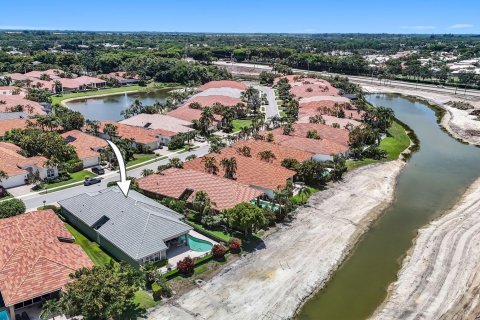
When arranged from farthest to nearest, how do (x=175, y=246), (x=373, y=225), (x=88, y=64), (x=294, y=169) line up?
(x=88, y=64) < (x=294, y=169) < (x=373, y=225) < (x=175, y=246)

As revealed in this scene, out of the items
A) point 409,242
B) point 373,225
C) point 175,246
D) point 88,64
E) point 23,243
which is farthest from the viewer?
point 88,64

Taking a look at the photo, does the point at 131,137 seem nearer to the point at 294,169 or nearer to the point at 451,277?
the point at 294,169

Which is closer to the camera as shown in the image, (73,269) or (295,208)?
(73,269)

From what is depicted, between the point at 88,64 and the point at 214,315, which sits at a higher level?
the point at 88,64

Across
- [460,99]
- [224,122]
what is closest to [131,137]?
[224,122]

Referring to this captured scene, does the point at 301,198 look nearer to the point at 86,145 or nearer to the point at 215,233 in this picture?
the point at 215,233

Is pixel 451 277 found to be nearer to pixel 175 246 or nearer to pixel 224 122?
pixel 175 246

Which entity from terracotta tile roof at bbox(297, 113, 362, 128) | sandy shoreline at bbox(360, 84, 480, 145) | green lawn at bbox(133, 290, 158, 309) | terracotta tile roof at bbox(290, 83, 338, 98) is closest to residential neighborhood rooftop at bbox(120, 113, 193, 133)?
terracotta tile roof at bbox(297, 113, 362, 128)
